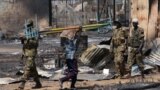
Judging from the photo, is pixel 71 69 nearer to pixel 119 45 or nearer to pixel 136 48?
pixel 119 45

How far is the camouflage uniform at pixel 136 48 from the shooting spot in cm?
1316

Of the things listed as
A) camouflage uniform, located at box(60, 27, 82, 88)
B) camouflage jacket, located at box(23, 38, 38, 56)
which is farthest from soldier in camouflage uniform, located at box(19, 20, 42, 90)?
camouflage uniform, located at box(60, 27, 82, 88)

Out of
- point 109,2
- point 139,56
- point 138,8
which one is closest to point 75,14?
point 109,2

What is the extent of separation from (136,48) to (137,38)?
0.27 metres

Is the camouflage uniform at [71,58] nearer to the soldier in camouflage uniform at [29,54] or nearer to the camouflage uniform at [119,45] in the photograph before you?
the soldier in camouflage uniform at [29,54]

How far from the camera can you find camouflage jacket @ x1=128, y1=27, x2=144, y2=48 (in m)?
13.2

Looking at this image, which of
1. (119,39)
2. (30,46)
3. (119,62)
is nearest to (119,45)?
(119,39)

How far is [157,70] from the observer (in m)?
14.4

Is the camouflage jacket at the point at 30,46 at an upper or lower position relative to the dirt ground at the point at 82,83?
upper

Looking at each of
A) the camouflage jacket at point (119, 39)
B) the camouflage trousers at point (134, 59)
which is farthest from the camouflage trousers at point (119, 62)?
the camouflage trousers at point (134, 59)

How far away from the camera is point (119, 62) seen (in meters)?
13.2

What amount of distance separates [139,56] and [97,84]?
1558 mm

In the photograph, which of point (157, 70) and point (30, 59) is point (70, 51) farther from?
point (157, 70)

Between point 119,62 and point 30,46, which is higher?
point 30,46
